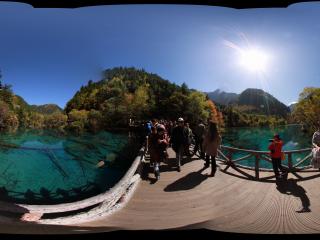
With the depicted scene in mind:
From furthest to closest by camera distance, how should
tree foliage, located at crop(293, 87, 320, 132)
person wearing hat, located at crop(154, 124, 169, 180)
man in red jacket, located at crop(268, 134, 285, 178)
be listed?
person wearing hat, located at crop(154, 124, 169, 180) < man in red jacket, located at crop(268, 134, 285, 178) < tree foliage, located at crop(293, 87, 320, 132)

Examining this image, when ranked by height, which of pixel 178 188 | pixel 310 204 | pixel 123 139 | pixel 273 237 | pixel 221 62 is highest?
pixel 221 62

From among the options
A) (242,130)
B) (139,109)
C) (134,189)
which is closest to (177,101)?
(139,109)

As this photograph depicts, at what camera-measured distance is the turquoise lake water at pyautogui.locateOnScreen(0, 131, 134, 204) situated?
1270 mm

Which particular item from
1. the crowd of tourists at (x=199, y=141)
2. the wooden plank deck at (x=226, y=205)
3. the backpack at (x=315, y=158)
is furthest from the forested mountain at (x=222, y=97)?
the backpack at (x=315, y=158)

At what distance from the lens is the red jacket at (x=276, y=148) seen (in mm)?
1254

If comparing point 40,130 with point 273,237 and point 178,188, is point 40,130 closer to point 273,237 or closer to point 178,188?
point 178,188

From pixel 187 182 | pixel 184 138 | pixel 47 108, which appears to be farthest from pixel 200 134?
pixel 47 108

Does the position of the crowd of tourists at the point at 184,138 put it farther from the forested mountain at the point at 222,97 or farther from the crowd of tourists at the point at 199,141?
the forested mountain at the point at 222,97

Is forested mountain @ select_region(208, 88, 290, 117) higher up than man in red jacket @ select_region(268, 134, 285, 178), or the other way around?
forested mountain @ select_region(208, 88, 290, 117)

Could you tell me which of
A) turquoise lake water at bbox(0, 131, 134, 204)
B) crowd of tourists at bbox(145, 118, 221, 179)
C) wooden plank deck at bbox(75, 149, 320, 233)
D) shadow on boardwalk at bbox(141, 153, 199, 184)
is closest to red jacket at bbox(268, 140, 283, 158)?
wooden plank deck at bbox(75, 149, 320, 233)

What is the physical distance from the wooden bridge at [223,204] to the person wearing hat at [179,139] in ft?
0.61

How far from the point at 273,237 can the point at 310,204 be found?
24 centimetres

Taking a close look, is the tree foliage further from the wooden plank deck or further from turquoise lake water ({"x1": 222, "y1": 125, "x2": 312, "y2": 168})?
the wooden plank deck

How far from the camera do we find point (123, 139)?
1384mm
